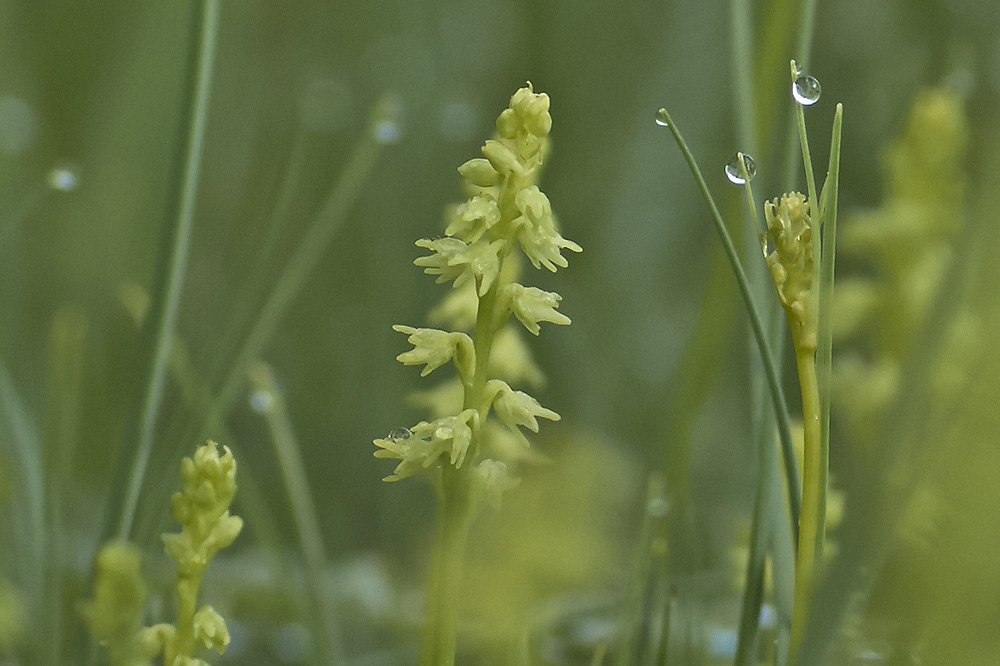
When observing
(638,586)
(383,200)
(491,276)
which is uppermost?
(383,200)

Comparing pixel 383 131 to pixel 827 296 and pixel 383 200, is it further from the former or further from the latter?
pixel 383 200

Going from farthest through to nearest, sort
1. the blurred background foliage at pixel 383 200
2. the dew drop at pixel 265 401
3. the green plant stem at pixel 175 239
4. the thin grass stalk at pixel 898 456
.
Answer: the blurred background foliage at pixel 383 200
the dew drop at pixel 265 401
the green plant stem at pixel 175 239
the thin grass stalk at pixel 898 456

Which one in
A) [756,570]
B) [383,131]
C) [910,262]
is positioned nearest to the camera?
[756,570]

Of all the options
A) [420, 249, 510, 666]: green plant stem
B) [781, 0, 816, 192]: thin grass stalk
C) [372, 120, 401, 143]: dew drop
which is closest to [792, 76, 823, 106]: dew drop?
[781, 0, 816, 192]: thin grass stalk

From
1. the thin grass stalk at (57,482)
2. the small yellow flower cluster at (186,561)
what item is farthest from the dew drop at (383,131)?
the small yellow flower cluster at (186,561)

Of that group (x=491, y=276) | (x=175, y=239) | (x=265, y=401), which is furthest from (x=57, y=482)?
(x=491, y=276)

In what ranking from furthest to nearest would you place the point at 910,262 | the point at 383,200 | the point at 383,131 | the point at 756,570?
1. the point at 383,200
2. the point at 383,131
3. the point at 910,262
4. the point at 756,570

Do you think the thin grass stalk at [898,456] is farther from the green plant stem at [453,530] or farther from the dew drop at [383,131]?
the dew drop at [383,131]

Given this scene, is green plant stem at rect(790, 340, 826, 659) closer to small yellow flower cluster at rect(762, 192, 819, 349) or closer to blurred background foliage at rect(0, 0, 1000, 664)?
small yellow flower cluster at rect(762, 192, 819, 349)
